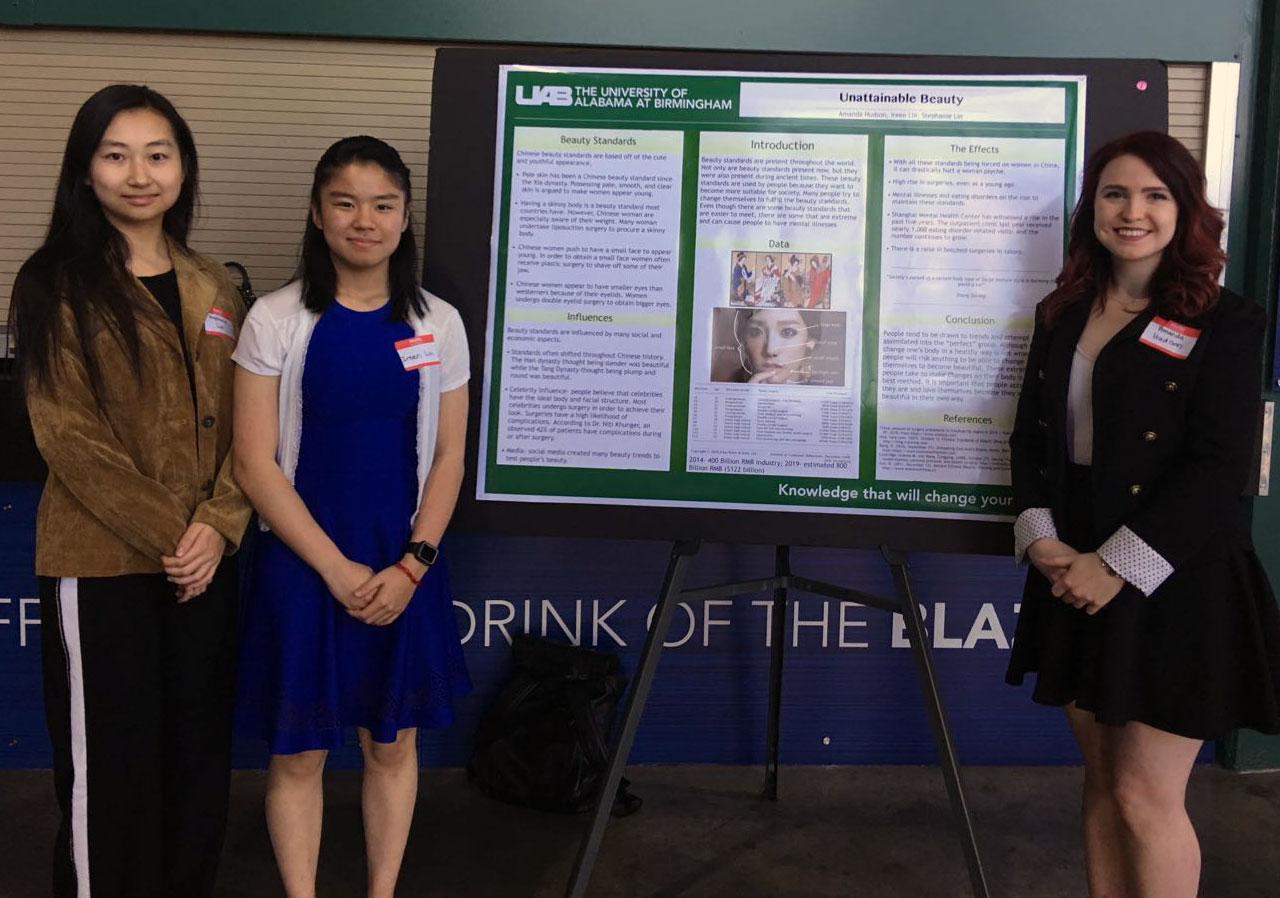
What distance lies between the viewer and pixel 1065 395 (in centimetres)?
182

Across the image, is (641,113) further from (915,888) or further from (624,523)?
(915,888)

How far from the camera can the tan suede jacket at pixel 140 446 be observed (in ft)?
5.76

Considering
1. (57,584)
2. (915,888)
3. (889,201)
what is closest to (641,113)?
(889,201)

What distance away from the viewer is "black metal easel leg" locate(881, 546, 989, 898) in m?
1.94

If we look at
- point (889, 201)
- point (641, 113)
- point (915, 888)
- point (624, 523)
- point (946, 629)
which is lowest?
point (915, 888)

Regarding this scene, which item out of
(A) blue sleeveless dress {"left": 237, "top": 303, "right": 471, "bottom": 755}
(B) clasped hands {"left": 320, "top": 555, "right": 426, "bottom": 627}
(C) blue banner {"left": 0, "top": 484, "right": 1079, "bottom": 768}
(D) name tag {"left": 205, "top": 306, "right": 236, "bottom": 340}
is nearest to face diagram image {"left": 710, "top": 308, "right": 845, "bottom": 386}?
(A) blue sleeveless dress {"left": 237, "top": 303, "right": 471, "bottom": 755}

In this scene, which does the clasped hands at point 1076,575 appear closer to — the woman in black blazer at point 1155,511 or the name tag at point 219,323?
the woman in black blazer at point 1155,511

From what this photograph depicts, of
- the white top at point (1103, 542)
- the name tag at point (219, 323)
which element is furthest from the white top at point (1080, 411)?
the name tag at point (219, 323)

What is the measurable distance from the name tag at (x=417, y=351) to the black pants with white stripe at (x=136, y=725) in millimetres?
532

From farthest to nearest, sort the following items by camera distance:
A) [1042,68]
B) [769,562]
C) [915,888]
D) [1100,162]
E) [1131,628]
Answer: [769,562] < [915,888] < [1042,68] < [1100,162] < [1131,628]

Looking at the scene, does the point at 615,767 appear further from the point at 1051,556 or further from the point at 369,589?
the point at 1051,556

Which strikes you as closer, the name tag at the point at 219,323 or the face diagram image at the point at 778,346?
the name tag at the point at 219,323

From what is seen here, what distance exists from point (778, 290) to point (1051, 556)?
0.71 m

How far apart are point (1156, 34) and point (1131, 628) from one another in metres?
1.88
